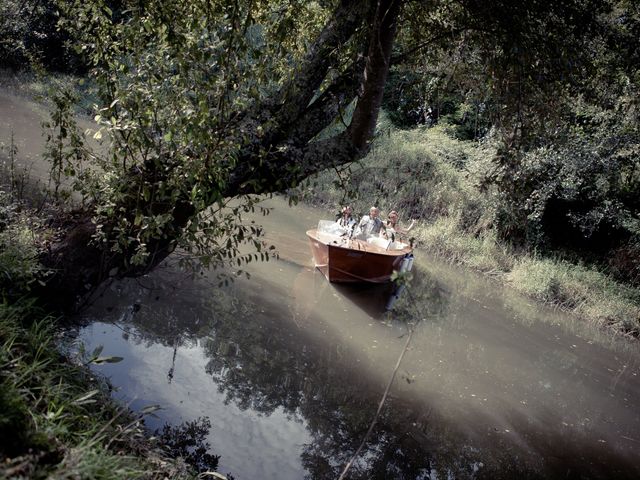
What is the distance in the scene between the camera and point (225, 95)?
4.21 metres

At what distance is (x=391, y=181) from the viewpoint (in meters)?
23.3

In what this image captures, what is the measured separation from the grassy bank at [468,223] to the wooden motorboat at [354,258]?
154 cm

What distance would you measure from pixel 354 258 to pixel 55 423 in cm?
913

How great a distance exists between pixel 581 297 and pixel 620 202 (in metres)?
4.01

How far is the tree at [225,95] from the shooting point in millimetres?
4148

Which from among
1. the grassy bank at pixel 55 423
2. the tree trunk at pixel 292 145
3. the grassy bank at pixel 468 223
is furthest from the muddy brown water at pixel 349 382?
the grassy bank at pixel 468 223

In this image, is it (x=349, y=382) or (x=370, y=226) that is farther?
(x=370, y=226)

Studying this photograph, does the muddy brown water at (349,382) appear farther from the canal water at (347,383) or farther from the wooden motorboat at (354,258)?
the wooden motorboat at (354,258)

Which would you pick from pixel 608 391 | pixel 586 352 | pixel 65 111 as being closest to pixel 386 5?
pixel 65 111

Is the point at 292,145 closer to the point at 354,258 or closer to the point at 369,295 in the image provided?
the point at 354,258

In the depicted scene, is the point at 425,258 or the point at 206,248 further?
the point at 425,258

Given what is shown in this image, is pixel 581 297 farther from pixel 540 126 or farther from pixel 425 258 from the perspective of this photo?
pixel 540 126

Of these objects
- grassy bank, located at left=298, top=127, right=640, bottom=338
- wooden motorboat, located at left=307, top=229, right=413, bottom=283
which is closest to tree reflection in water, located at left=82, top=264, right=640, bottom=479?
wooden motorboat, located at left=307, top=229, right=413, bottom=283

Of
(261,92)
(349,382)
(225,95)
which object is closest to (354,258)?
(349,382)
